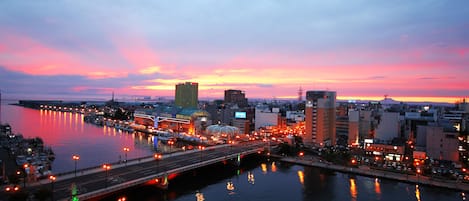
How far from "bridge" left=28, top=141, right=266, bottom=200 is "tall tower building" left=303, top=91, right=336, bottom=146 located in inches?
240

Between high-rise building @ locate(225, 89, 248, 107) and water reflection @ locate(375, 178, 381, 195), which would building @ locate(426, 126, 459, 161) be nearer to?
water reflection @ locate(375, 178, 381, 195)

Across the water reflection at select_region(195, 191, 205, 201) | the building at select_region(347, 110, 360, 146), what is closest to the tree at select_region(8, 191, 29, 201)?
the water reflection at select_region(195, 191, 205, 201)

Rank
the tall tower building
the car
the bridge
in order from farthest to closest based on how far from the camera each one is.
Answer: the tall tower building < the bridge < the car

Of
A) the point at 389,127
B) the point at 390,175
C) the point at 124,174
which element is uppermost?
the point at 389,127

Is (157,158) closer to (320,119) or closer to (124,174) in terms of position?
(124,174)

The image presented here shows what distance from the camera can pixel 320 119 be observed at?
65.5 ft

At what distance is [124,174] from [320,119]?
12934 millimetres

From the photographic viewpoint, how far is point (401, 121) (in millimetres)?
20812

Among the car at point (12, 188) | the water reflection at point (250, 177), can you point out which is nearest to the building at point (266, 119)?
the water reflection at point (250, 177)

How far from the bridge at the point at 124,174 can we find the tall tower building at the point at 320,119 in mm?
6096

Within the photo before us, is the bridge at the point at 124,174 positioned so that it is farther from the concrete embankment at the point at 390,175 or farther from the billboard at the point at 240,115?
the billboard at the point at 240,115

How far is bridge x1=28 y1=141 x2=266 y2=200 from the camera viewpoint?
893cm

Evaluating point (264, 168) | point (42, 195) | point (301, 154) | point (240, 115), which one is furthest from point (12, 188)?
point (240, 115)

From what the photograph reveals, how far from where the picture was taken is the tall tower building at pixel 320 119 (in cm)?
1991
